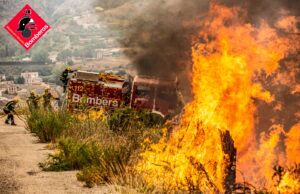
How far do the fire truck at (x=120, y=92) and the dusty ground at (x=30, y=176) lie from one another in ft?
22.7

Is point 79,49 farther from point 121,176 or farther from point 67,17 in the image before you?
point 121,176

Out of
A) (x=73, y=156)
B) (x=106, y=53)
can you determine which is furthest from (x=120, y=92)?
(x=106, y=53)

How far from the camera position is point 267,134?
33.7ft

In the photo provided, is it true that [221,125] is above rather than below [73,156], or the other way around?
above

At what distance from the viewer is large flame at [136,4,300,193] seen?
8297mm

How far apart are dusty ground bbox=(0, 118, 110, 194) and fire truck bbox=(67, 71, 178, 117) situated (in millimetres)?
6919

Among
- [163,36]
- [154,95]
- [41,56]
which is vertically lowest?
[154,95]

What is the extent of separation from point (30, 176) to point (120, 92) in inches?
481

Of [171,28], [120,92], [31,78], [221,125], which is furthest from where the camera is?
[31,78]

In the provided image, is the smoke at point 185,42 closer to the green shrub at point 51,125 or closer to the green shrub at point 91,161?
the green shrub at point 91,161

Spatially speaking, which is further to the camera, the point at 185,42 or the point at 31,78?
the point at 31,78

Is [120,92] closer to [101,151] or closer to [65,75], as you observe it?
[65,75]

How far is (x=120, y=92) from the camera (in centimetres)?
2247

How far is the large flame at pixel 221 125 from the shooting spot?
8.30 m
